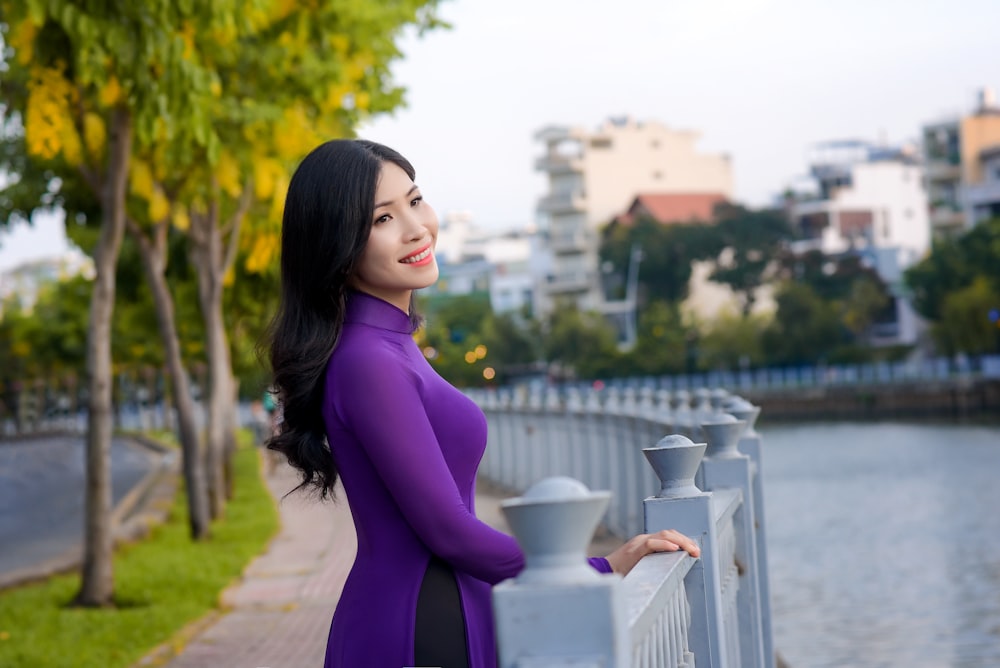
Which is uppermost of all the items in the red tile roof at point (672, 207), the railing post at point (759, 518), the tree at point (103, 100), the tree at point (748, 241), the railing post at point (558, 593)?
the red tile roof at point (672, 207)

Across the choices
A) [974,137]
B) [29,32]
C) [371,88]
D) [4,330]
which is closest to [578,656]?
[29,32]

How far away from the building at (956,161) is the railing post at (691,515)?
81287 mm

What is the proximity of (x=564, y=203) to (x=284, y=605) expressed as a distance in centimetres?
9016

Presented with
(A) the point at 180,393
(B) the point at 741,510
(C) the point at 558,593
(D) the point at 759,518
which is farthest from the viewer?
(A) the point at 180,393

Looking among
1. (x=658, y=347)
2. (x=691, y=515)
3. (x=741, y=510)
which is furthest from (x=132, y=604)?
(x=658, y=347)

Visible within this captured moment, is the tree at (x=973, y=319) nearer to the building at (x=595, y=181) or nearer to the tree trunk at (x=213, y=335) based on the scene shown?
the building at (x=595, y=181)

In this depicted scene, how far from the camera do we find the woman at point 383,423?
274 cm

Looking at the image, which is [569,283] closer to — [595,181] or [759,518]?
[595,181]

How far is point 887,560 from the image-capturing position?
1752 cm

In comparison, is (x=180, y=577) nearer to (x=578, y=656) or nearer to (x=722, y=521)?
(x=722, y=521)

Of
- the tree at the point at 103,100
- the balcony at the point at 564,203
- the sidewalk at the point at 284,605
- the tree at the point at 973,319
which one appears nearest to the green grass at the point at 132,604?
the sidewalk at the point at 284,605

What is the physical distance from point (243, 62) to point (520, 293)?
4215 inches

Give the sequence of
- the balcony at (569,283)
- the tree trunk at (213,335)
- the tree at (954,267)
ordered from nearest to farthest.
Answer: the tree trunk at (213,335)
the tree at (954,267)
the balcony at (569,283)

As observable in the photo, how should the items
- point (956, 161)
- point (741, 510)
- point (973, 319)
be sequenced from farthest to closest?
point (956, 161) < point (973, 319) < point (741, 510)
